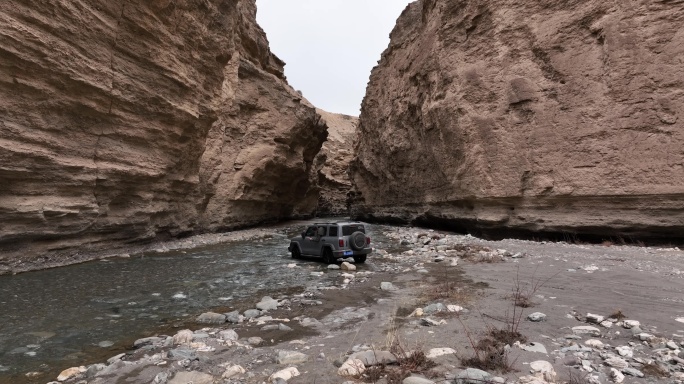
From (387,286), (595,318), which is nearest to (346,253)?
(387,286)

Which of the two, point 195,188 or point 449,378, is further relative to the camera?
point 195,188

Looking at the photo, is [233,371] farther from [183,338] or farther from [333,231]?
[333,231]

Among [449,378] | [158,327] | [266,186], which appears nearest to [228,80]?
[266,186]

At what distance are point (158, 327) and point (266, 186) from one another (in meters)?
23.4

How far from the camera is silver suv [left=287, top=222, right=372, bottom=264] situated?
519 inches

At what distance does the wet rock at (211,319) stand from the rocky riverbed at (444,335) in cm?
3

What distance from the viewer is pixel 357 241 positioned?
43.5 feet

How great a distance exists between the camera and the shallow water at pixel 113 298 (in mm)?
5578

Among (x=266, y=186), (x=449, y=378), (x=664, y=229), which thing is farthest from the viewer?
(x=266, y=186)

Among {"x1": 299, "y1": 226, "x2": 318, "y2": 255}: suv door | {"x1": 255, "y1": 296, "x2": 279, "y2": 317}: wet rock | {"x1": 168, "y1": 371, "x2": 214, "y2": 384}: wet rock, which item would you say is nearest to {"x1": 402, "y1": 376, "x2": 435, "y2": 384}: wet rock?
{"x1": 168, "y1": 371, "x2": 214, "y2": 384}: wet rock

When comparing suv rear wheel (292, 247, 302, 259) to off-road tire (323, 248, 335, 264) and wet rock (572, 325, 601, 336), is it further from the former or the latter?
wet rock (572, 325, 601, 336)

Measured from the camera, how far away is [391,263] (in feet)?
43.6

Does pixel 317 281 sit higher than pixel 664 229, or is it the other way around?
pixel 664 229

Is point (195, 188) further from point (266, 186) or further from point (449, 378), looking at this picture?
point (449, 378)
